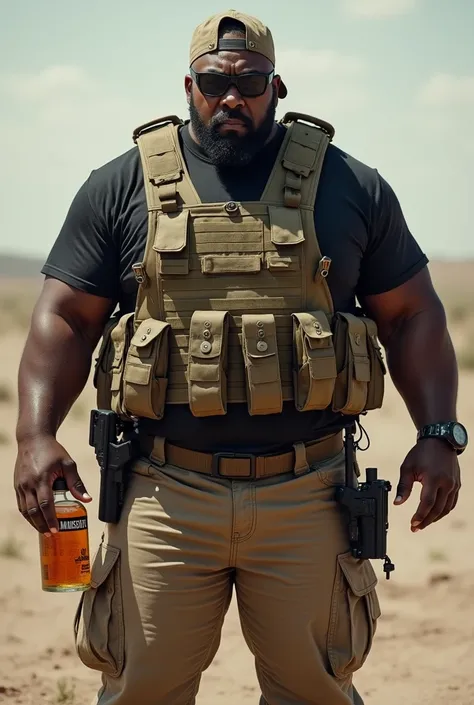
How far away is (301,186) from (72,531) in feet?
4.20

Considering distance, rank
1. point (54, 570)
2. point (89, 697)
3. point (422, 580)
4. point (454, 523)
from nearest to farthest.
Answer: point (54, 570) → point (89, 697) → point (422, 580) → point (454, 523)

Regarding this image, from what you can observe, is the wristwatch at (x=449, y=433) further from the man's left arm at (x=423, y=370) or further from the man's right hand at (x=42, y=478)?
the man's right hand at (x=42, y=478)

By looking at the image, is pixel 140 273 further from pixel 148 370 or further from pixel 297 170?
pixel 297 170

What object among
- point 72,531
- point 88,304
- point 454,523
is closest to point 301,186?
point 88,304

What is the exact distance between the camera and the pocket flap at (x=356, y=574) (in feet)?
12.3

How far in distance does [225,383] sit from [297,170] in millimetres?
706

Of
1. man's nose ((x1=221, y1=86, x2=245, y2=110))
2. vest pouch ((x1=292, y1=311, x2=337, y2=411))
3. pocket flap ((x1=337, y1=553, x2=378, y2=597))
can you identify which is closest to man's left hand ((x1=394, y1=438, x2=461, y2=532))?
pocket flap ((x1=337, y1=553, x2=378, y2=597))

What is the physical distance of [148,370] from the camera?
3.66 meters

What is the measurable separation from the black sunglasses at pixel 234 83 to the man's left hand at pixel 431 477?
48.6 inches

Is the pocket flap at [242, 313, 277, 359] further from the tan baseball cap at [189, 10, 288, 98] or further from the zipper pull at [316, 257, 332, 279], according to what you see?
the tan baseball cap at [189, 10, 288, 98]

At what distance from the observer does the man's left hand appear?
12.5ft

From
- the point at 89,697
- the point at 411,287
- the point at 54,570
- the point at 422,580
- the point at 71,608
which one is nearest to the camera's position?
the point at 54,570

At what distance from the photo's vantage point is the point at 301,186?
12.4 feet

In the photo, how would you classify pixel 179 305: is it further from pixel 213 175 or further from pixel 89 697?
pixel 89 697
